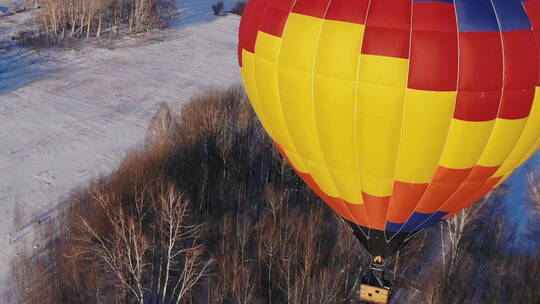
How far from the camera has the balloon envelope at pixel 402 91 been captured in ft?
22.1

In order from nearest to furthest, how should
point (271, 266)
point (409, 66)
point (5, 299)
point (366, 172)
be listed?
point (409, 66) < point (366, 172) < point (5, 299) < point (271, 266)

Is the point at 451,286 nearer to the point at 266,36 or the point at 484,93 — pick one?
the point at 484,93

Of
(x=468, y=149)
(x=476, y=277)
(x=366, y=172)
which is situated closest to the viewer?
(x=468, y=149)

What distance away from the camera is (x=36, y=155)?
19.4 metres

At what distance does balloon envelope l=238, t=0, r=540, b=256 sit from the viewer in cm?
673

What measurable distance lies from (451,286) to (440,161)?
7.54m

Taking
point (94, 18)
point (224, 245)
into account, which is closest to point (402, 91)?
point (224, 245)

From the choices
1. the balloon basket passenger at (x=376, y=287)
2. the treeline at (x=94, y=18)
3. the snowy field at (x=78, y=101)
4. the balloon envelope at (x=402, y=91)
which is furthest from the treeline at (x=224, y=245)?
the treeline at (x=94, y=18)

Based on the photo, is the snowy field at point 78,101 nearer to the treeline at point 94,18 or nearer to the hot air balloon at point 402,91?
the treeline at point 94,18

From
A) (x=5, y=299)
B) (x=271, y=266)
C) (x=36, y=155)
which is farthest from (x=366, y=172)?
(x=36, y=155)

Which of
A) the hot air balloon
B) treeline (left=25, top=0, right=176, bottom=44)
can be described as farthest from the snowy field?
the hot air balloon

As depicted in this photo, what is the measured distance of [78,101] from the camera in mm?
24484

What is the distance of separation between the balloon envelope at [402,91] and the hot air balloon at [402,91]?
0.05 ft

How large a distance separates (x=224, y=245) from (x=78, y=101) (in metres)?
14.1
